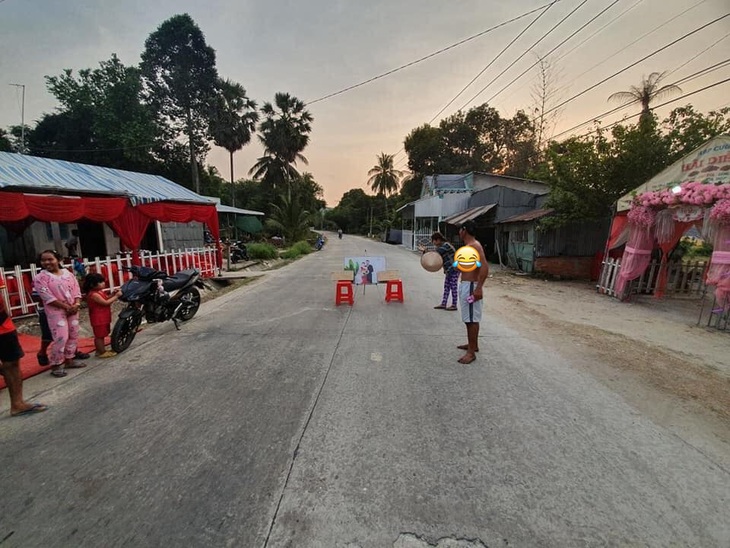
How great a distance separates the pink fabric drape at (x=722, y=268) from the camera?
19.1 feet

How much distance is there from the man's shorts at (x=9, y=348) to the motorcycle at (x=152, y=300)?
5.10ft

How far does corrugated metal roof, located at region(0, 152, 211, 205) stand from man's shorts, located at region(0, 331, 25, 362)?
16.1ft

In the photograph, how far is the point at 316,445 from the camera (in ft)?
8.85

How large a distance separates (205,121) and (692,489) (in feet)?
111

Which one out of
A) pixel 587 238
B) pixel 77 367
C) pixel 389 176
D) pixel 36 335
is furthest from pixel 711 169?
pixel 389 176

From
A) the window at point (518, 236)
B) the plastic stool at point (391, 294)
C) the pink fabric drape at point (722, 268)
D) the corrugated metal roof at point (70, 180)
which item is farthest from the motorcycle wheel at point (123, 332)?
the window at point (518, 236)

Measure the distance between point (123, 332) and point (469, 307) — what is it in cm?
494

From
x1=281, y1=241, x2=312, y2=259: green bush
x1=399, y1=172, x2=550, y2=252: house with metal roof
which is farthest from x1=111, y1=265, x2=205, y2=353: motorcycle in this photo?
x1=281, y1=241, x2=312, y2=259: green bush

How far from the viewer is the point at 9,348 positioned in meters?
3.08

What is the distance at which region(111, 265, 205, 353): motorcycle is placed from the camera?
4.91m

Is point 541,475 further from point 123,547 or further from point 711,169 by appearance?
point 711,169

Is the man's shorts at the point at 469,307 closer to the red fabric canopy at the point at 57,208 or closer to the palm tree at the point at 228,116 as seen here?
the red fabric canopy at the point at 57,208
